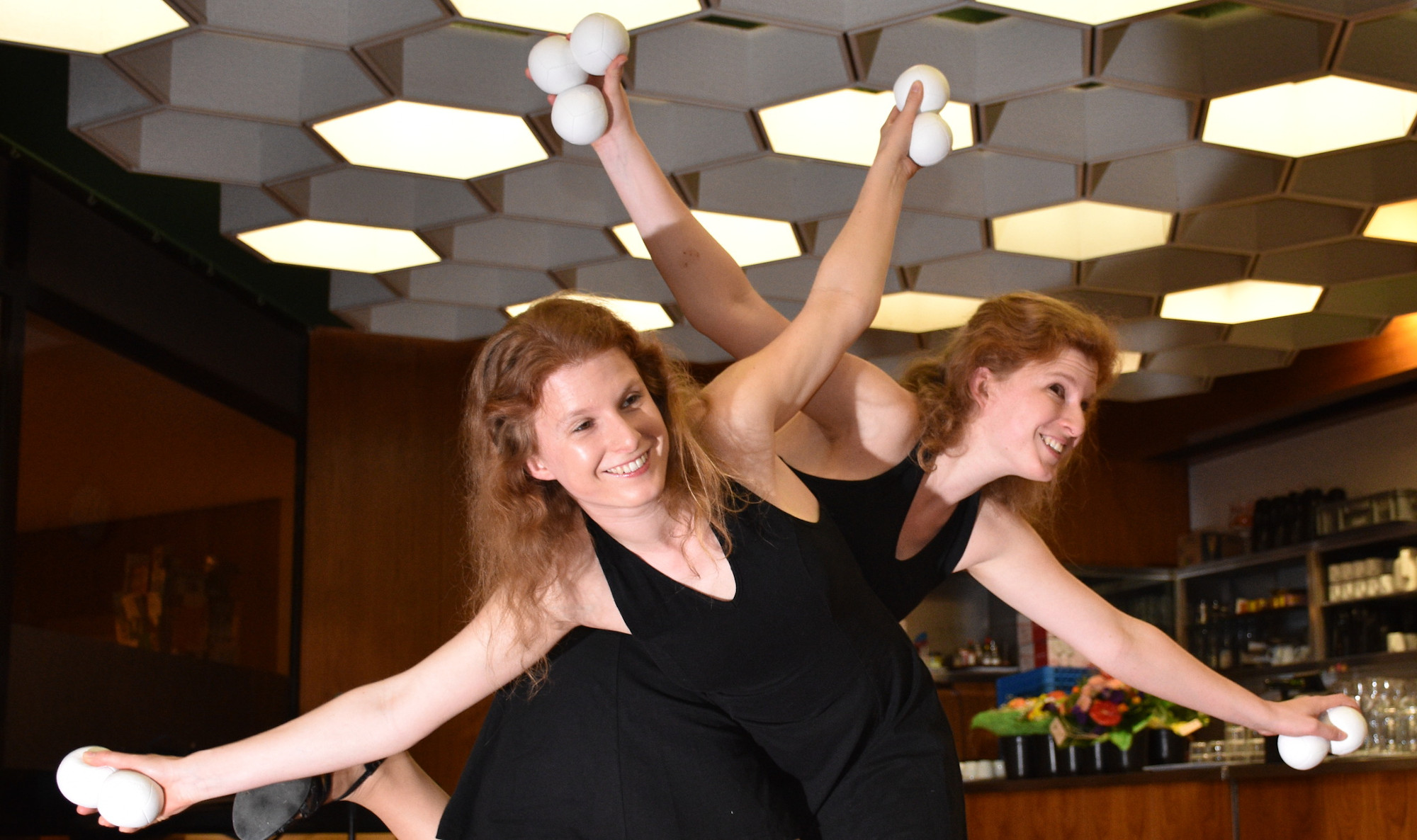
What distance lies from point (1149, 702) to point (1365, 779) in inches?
34.6

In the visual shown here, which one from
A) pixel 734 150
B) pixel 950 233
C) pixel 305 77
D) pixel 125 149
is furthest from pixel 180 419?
pixel 950 233

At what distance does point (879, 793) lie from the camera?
5.50 feet

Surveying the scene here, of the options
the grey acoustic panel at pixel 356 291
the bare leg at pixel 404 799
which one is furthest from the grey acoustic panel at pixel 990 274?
the bare leg at pixel 404 799

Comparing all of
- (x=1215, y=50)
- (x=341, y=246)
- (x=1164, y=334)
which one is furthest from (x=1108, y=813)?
(x=341, y=246)

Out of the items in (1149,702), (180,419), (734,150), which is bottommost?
(1149,702)

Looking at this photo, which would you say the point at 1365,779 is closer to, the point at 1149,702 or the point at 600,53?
the point at 1149,702

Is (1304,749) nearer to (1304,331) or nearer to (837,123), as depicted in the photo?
(837,123)

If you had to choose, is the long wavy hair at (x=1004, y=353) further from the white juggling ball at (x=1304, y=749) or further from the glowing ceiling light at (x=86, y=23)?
the glowing ceiling light at (x=86, y=23)

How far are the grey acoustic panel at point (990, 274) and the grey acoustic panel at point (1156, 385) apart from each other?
172cm

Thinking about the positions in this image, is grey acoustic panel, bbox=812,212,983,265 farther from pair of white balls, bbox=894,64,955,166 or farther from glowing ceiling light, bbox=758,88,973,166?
pair of white balls, bbox=894,64,955,166

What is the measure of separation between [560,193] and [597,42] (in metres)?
2.97

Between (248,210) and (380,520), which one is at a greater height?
(248,210)

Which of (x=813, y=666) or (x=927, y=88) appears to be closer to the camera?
(x=813, y=666)

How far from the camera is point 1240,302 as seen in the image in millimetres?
5836
